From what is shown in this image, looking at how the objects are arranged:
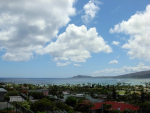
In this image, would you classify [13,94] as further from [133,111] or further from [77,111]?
[133,111]

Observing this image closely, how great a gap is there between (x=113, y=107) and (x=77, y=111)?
6548 millimetres

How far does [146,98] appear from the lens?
41.0m

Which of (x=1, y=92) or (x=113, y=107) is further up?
(x=1, y=92)

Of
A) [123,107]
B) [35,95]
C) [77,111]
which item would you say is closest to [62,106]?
[77,111]

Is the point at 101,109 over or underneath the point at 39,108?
underneath

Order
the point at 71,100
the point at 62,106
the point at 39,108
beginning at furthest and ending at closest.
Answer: the point at 71,100
the point at 62,106
the point at 39,108

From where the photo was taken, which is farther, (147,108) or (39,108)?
(147,108)

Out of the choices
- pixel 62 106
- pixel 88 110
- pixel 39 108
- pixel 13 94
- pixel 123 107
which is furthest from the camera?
pixel 13 94

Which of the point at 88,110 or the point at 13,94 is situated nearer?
the point at 88,110

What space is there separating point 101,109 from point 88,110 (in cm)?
390

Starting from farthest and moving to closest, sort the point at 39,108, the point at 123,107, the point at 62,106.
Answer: the point at 123,107, the point at 62,106, the point at 39,108

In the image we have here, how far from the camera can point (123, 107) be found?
30.4 metres

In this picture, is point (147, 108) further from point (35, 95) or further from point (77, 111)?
point (35, 95)

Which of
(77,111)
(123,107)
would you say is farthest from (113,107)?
(77,111)
